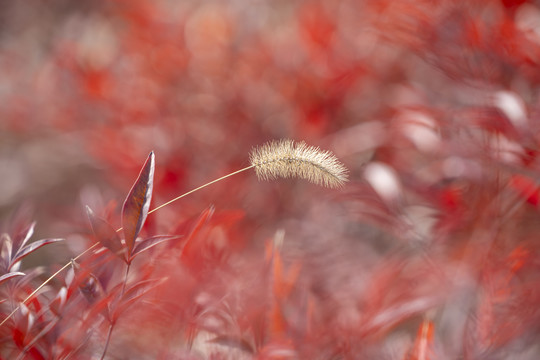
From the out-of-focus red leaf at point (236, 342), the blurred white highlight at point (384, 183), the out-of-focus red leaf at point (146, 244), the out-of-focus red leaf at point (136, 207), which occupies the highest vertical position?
the blurred white highlight at point (384, 183)

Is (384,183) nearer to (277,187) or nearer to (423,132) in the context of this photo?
(423,132)

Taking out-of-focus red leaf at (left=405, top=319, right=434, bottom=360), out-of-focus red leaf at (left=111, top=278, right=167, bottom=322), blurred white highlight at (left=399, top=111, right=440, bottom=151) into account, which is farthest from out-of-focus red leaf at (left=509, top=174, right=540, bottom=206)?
out-of-focus red leaf at (left=111, top=278, right=167, bottom=322)

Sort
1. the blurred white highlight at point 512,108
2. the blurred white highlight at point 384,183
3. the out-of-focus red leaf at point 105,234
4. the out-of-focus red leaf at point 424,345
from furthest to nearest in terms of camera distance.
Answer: the blurred white highlight at point 384,183 < the blurred white highlight at point 512,108 < the out-of-focus red leaf at point 424,345 < the out-of-focus red leaf at point 105,234

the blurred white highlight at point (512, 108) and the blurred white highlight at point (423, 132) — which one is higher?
the blurred white highlight at point (512, 108)

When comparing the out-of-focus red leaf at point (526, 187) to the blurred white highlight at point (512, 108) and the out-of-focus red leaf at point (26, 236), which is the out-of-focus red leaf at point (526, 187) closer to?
the blurred white highlight at point (512, 108)

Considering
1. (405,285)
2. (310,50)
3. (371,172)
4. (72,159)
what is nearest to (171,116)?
(310,50)

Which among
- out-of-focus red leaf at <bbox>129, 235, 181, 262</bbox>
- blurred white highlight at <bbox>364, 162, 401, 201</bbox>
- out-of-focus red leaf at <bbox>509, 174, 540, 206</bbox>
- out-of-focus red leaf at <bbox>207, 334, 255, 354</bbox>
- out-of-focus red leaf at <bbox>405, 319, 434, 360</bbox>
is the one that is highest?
out-of-focus red leaf at <bbox>509, 174, 540, 206</bbox>

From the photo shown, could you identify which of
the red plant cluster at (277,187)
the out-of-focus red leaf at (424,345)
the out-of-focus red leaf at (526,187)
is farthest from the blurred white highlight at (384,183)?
the out-of-focus red leaf at (424,345)

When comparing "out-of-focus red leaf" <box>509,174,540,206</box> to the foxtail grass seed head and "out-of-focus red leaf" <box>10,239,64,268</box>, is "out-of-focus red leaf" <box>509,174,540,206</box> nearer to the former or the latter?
the foxtail grass seed head
